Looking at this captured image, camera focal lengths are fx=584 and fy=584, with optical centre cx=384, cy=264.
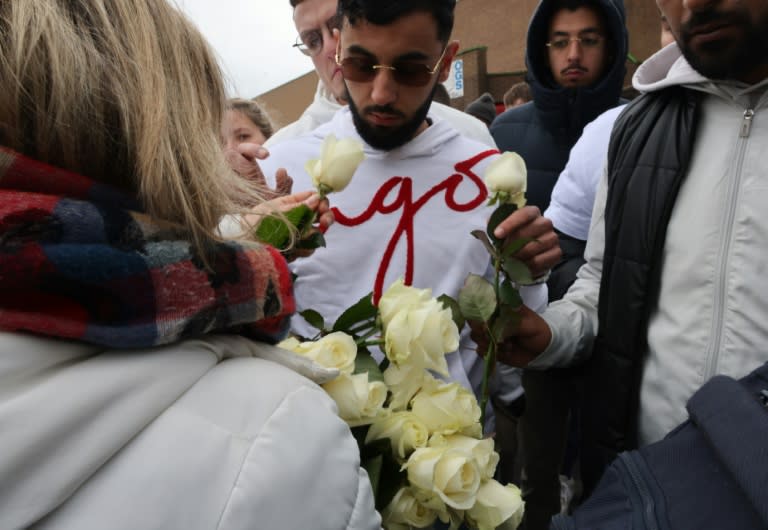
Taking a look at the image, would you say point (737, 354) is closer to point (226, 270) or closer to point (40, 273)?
point (226, 270)

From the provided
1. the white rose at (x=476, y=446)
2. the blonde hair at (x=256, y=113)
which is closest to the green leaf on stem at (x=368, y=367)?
the white rose at (x=476, y=446)

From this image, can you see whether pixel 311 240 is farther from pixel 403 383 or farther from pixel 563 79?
pixel 563 79

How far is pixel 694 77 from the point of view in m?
1.37

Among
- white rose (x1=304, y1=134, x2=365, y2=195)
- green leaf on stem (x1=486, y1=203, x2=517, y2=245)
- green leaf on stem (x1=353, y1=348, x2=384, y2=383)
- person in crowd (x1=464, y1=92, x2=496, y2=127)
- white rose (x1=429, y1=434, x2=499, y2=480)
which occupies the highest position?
white rose (x1=304, y1=134, x2=365, y2=195)

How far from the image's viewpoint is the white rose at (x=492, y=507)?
0.91 metres

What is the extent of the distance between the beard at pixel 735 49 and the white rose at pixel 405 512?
1.14 m

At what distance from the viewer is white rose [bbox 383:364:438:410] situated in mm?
965

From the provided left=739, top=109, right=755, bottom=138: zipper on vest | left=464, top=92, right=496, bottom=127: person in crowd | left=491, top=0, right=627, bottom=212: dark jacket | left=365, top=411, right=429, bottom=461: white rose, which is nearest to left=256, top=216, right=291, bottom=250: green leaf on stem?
left=365, top=411, right=429, bottom=461: white rose

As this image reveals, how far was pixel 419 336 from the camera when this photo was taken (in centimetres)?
91

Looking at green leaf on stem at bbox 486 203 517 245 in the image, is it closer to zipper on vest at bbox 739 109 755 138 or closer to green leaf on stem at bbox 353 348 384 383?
green leaf on stem at bbox 353 348 384 383

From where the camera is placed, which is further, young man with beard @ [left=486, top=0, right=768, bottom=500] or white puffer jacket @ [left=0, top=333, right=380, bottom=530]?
young man with beard @ [left=486, top=0, right=768, bottom=500]

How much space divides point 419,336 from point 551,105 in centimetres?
222

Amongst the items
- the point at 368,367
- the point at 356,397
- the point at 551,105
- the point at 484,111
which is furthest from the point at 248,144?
the point at 484,111

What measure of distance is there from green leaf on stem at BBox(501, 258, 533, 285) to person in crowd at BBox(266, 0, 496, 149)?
108cm
